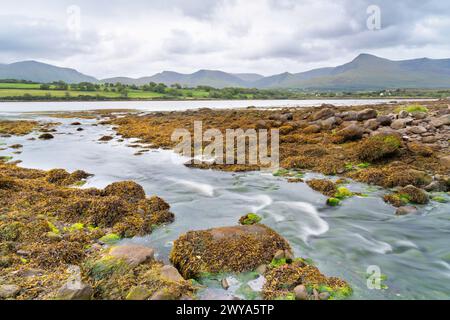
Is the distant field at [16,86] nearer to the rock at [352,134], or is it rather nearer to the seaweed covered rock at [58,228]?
the seaweed covered rock at [58,228]

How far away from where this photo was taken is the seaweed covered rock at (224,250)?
631 cm

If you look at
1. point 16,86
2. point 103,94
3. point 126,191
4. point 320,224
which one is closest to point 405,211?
point 320,224

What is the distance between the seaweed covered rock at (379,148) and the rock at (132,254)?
13.3 meters

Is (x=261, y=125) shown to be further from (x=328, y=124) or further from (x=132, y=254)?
(x=132, y=254)

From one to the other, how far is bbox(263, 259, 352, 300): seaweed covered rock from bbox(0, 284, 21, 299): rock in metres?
4.45

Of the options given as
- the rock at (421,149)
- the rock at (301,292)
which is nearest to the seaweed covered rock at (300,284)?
the rock at (301,292)

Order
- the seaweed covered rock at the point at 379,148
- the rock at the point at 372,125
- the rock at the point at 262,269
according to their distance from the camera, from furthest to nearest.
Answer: the rock at the point at 372,125 → the seaweed covered rock at the point at 379,148 → the rock at the point at 262,269

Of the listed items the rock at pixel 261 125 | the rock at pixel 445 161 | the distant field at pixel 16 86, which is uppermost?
the distant field at pixel 16 86

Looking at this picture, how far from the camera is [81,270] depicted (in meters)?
5.89

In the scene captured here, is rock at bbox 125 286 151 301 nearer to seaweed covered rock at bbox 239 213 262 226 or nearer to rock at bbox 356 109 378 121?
seaweed covered rock at bbox 239 213 262 226

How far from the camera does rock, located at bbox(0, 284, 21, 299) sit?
4973 millimetres

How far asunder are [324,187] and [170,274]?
8.47 meters

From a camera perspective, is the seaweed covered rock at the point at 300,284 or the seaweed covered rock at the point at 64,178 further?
the seaweed covered rock at the point at 64,178

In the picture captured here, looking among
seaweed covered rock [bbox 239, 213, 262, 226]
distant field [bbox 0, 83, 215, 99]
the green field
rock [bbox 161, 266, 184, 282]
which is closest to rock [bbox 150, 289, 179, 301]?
rock [bbox 161, 266, 184, 282]
